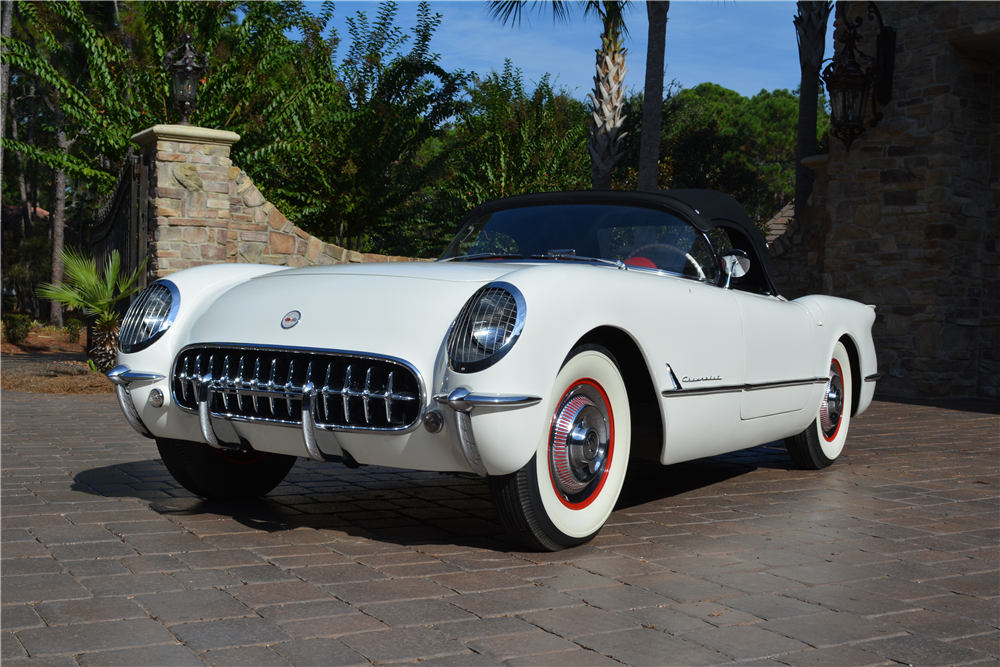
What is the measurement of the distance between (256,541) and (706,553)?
1.74m

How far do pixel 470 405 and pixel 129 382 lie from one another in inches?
62.6

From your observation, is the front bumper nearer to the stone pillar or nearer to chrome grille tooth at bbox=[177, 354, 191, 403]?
chrome grille tooth at bbox=[177, 354, 191, 403]

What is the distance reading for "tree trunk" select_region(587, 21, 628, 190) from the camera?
627 inches

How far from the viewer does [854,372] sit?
6027 millimetres

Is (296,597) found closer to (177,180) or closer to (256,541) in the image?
(256,541)

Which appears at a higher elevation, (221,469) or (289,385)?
(289,385)

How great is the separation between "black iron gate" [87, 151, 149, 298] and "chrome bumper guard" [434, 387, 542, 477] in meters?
8.33

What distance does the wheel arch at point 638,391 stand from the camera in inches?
148

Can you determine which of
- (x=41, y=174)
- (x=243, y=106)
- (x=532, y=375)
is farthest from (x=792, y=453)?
(x=41, y=174)

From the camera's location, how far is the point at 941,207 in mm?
10812

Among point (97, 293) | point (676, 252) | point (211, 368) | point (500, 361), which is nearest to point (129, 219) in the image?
point (97, 293)

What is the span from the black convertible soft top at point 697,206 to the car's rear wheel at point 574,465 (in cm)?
128

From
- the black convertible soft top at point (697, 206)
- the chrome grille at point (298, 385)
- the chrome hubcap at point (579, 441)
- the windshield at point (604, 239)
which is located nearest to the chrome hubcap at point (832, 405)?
the black convertible soft top at point (697, 206)

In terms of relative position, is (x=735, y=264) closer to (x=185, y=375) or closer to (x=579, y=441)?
(x=579, y=441)
